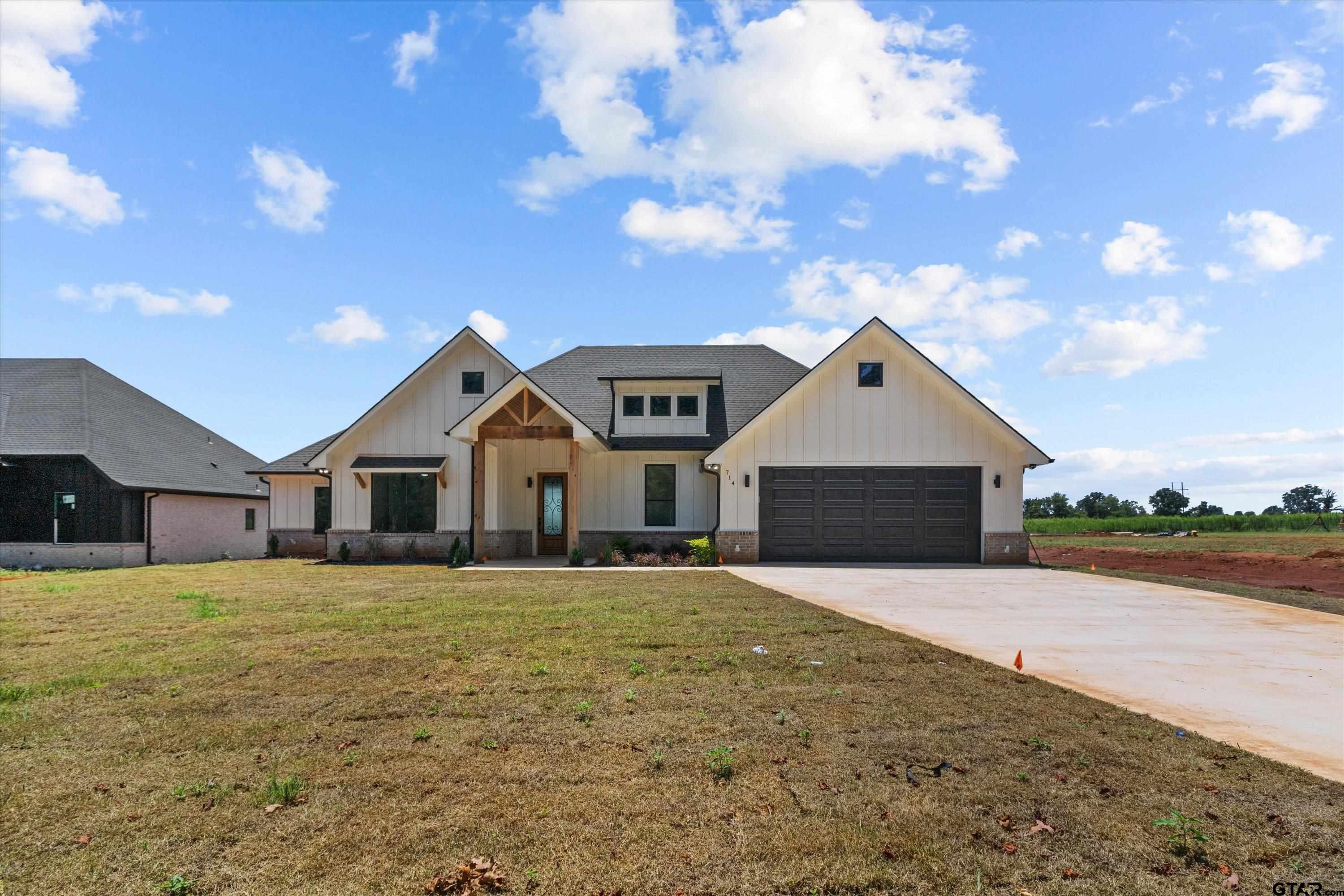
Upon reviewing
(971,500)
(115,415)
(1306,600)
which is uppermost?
(115,415)

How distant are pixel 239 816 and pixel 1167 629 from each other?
33.8 ft

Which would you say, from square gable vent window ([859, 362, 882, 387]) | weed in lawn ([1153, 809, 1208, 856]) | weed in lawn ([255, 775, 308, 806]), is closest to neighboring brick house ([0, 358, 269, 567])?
square gable vent window ([859, 362, 882, 387])

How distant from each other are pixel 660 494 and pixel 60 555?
1789cm

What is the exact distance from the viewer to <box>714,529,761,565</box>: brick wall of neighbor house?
65.5 feet

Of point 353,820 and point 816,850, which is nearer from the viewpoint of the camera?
point 816,850

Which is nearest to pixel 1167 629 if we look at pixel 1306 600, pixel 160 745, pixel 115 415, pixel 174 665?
pixel 1306 600

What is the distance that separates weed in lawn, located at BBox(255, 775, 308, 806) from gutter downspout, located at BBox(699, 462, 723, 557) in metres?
16.0

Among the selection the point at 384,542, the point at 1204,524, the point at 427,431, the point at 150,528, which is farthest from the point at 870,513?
the point at 1204,524

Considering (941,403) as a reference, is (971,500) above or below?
below

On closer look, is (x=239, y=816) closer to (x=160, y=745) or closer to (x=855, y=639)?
(x=160, y=745)

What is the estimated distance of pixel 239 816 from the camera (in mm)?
3822

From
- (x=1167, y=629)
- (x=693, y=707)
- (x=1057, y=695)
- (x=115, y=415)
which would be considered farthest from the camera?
(x=115, y=415)

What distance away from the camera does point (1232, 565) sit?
72.9 feet

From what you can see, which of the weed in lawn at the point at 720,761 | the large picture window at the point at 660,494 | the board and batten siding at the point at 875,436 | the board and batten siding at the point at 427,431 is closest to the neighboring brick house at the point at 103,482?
the board and batten siding at the point at 427,431
